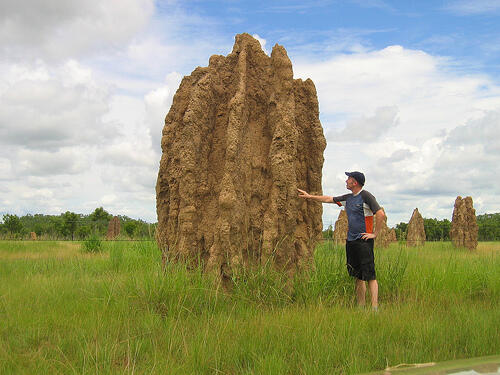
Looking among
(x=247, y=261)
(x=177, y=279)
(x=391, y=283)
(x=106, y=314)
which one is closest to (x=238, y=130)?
(x=247, y=261)

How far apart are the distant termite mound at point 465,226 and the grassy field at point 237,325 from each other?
12.5 m

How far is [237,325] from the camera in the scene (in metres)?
4.48

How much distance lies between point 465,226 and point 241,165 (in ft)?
51.1

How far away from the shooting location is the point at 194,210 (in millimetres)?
6059

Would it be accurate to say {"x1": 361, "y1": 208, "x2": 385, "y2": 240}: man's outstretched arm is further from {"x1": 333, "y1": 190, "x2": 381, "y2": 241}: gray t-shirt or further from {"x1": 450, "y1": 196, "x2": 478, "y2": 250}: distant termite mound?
{"x1": 450, "y1": 196, "x2": 478, "y2": 250}: distant termite mound

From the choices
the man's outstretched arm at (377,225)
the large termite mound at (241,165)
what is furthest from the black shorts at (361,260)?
the large termite mound at (241,165)

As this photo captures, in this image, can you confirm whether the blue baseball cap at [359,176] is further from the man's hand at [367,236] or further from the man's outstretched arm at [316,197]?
the man's hand at [367,236]

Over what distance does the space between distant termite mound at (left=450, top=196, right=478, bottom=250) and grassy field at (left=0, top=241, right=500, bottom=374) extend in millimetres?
12491

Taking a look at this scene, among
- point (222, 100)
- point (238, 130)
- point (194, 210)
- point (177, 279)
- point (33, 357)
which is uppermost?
point (222, 100)

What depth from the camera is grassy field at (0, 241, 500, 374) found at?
3.82m

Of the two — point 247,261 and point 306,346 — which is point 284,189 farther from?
point 306,346

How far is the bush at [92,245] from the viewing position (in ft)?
40.5

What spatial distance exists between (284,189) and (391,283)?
2287 millimetres

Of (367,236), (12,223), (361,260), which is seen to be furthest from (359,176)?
(12,223)
